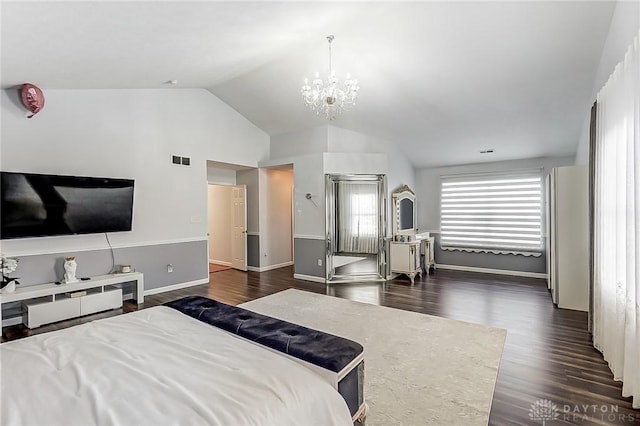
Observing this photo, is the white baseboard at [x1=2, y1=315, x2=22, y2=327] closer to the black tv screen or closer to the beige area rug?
the black tv screen

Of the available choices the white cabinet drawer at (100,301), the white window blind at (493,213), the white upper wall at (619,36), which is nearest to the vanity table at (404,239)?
the white window blind at (493,213)

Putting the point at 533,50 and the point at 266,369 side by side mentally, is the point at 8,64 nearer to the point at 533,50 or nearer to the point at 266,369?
the point at 266,369

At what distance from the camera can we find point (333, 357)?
160cm

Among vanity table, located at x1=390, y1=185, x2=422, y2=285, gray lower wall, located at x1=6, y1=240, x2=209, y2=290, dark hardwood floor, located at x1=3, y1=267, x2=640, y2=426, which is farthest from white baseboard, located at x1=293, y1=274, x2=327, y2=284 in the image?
gray lower wall, located at x1=6, y1=240, x2=209, y2=290

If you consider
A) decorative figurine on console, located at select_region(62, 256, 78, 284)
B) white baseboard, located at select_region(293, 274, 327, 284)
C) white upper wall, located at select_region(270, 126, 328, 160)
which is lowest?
white baseboard, located at select_region(293, 274, 327, 284)

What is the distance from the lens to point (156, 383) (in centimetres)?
130

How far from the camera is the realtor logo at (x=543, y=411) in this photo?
2.10 meters

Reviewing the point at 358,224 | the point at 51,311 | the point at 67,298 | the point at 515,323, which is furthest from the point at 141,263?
the point at 515,323

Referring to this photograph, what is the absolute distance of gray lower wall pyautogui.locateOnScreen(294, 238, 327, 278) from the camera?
6.29 metres

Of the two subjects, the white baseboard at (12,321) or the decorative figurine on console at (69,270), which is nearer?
the white baseboard at (12,321)

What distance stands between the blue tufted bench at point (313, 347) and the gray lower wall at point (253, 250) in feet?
16.6

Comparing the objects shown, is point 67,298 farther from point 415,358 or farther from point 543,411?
point 543,411

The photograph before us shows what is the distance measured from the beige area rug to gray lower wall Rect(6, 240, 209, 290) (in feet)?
5.94

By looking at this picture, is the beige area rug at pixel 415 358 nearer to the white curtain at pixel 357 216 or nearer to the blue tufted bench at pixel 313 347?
the blue tufted bench at pixel 313 347
